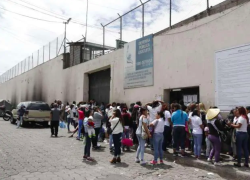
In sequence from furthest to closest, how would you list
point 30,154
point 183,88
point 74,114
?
point 74,114, point 183,88, point 30,154

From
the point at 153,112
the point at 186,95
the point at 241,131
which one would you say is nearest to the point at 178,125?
the point at 153,112

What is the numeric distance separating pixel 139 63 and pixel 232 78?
496cm

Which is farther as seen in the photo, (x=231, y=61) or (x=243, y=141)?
(x=231, y=61)

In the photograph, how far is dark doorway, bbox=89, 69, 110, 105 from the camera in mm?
15812

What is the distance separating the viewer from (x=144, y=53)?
38.3ft

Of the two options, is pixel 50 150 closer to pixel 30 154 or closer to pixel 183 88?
pixel 30 154

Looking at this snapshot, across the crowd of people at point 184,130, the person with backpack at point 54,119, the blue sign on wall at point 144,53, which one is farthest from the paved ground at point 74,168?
the blue sign on wall at point 144,53

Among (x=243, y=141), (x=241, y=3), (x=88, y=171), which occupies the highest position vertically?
(x=241, y=3)

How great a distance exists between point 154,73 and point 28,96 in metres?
24.1

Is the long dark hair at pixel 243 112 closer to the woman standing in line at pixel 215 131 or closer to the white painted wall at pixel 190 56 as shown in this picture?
the woman standing in line at pixel 215 131

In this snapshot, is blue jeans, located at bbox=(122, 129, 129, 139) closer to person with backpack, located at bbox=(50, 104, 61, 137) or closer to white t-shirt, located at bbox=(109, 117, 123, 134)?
white t-shirt, located at bbox=(109, 117, 123, 134)

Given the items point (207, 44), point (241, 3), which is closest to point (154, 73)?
point (207, 44)

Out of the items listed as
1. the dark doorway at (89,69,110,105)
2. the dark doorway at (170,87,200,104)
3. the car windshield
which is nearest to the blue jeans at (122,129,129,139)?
the dark doorway at (170,87,200,104)

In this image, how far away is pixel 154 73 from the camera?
11.1 metres
